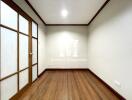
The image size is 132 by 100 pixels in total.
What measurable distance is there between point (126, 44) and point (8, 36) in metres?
2.45

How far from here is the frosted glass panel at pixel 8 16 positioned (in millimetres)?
2224

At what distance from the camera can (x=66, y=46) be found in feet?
21.0

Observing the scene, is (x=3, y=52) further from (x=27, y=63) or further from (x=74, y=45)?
(x=74, y=45)

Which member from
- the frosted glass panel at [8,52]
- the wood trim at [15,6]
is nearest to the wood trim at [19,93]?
the frosted glass panel at [8,52]

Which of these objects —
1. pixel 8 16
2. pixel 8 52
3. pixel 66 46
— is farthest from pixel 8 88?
pixel 66 46

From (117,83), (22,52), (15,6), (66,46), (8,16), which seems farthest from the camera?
(66,46)

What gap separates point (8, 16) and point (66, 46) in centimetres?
420

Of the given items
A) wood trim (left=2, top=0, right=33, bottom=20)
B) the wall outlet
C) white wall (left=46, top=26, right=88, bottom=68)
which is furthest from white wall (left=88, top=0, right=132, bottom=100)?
white wall (left=46, top=26, right=88, bottom=68)

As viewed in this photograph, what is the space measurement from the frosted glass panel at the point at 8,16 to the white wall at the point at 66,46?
12.3ft

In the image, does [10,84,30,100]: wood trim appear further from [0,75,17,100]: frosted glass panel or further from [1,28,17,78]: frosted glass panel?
[1,28,17,78]: frosted glass panel

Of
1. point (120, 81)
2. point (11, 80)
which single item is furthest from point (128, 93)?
point (11, 80)

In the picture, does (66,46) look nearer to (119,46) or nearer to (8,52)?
(119,46)

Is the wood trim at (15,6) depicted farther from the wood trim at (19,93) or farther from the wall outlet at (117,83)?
the wall outlet at (117,83)

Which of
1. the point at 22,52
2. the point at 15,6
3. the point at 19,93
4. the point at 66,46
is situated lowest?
the point at 19,93
